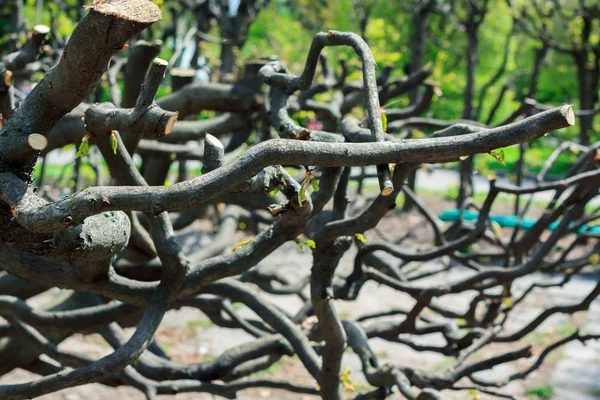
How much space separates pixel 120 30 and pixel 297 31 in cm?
2540

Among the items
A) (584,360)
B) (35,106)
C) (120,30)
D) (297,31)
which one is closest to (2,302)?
(35,106)

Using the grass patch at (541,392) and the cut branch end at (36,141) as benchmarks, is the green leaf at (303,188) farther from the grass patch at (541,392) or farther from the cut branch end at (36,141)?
the grass patch at (541,392)

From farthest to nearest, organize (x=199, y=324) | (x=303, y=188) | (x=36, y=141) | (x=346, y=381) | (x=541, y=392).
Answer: (x=199, y=324) → (x=541, y=392) → (x=346, y=381) → (x=303, y=188) → (x=36, y=141)

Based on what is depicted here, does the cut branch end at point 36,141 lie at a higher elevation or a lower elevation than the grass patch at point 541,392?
higher

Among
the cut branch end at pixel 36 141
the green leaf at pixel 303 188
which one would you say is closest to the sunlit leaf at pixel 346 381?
the green leaf at pixel 303 188

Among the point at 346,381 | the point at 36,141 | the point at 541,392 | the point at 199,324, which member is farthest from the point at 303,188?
the point at 199,324

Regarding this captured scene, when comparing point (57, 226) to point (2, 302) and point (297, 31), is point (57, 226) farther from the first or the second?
point (297, 31)

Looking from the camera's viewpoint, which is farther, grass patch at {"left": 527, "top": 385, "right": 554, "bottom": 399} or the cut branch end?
grass patch at {"left": 527, "top": 385, "right": 554, "bottom": 399}

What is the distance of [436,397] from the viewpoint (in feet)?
8.90

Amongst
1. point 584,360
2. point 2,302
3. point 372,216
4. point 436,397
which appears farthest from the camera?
point 584,360

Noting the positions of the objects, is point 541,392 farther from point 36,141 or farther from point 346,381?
point 36,141

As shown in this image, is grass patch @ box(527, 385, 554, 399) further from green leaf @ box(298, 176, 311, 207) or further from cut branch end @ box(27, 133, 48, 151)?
cut branch end @ box(27, 133, 48, 151)

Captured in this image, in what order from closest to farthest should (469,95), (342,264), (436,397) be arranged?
(436,397), (342,264), (469,95)

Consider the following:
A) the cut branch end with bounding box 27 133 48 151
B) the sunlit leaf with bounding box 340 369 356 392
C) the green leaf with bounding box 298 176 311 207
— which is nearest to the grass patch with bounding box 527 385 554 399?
the sunlit leaf with bounding box 340 369 356 392
